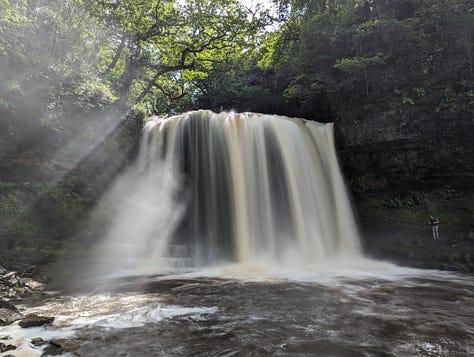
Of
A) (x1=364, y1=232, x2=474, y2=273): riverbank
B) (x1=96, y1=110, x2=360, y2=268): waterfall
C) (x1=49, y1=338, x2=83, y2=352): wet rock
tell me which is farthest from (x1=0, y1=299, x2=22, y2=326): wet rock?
(x1=364, y1=232, x2=474, y2=273): riverbank

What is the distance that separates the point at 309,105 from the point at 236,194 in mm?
6262

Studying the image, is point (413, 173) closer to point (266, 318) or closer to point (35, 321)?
point (266, 318)

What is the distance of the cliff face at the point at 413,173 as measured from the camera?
1023 cm

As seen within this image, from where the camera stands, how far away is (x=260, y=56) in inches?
734

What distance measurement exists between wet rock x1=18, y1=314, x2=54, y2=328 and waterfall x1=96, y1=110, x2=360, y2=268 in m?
5.17

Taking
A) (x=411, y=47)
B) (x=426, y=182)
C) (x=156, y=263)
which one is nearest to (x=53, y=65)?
(x=156, y=263)

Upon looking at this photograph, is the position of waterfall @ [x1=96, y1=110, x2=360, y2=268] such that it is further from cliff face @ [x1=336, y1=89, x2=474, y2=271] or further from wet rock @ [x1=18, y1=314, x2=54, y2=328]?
wet rock @ [x1=18, y1=314, x2=54, y2=328]

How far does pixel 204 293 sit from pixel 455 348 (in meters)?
3.92

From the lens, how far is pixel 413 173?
11.2 metres

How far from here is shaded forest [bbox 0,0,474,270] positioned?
27.6ft

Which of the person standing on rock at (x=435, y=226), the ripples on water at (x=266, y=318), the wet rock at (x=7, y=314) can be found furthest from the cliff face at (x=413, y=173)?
the wet rock at (x=7, y=314)

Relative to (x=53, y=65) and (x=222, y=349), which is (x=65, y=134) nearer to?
(x=53, y=65)

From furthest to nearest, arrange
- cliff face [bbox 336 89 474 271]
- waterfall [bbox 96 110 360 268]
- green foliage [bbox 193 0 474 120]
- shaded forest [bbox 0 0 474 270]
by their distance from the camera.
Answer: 1. green foliage [bbox 193 0 474 120]
2. cliff face [bbox 336 89 474 271]
3. waterfall [bbox 96 110 360 268]
4. shaded forest [bbox 0 0 474 270]

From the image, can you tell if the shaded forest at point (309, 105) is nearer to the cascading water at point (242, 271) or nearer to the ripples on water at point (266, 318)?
the cascading water at point (242, 271)
